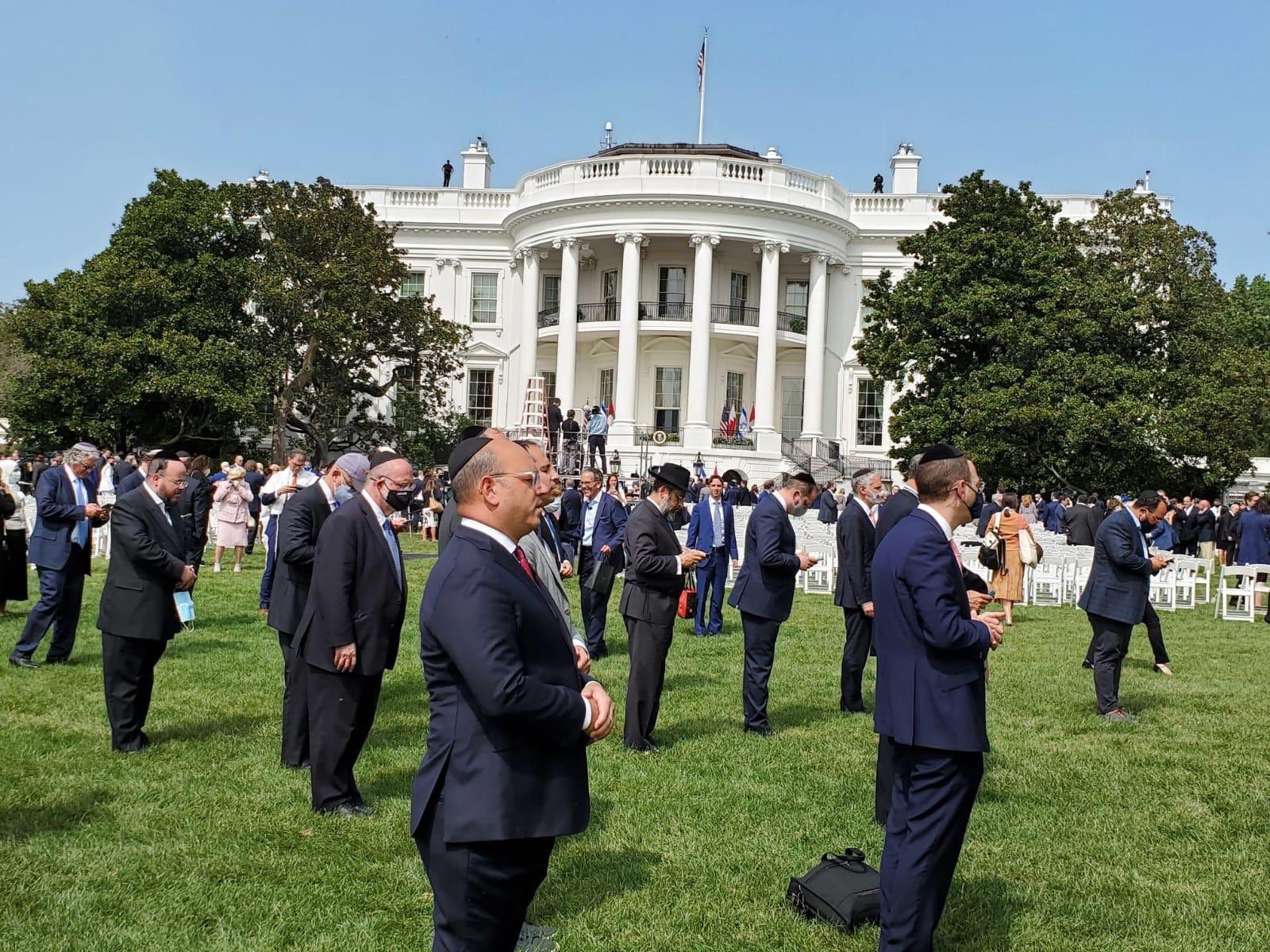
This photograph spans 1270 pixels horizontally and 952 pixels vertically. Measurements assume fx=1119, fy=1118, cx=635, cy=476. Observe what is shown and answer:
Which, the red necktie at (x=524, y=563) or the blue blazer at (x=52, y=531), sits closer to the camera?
the red necktie at (x=524, y=563)

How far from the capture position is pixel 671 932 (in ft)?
16.4

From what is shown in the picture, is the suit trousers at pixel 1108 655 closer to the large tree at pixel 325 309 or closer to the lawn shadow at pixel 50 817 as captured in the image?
the lawn shadow at pixel 50 817

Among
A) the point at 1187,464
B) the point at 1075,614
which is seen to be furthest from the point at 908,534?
the point at 1187,464

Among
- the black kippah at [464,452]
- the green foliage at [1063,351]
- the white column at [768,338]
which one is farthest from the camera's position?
the white column at [768,338]

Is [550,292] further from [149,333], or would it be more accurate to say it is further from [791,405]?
[149,333]

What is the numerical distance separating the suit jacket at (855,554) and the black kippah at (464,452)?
6020mm

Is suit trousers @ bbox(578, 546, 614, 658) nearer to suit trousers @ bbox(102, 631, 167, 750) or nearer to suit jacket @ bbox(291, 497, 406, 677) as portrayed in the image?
suit trousers @ bbox(102, 631, 167, 750)

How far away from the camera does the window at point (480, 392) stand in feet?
158

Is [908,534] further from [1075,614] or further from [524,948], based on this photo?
[1075,614]

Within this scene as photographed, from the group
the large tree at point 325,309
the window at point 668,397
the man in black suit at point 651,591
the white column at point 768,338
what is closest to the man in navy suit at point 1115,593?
the man in black suit at point 651,591

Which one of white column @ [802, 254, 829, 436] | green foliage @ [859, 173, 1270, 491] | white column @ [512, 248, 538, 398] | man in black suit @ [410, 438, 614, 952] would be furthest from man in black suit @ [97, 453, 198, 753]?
white column @ [802, 254, 829, 436]

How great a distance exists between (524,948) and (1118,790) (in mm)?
4592

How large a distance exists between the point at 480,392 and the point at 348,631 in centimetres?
4262

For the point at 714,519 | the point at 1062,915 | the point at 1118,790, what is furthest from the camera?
the point at 714,519
